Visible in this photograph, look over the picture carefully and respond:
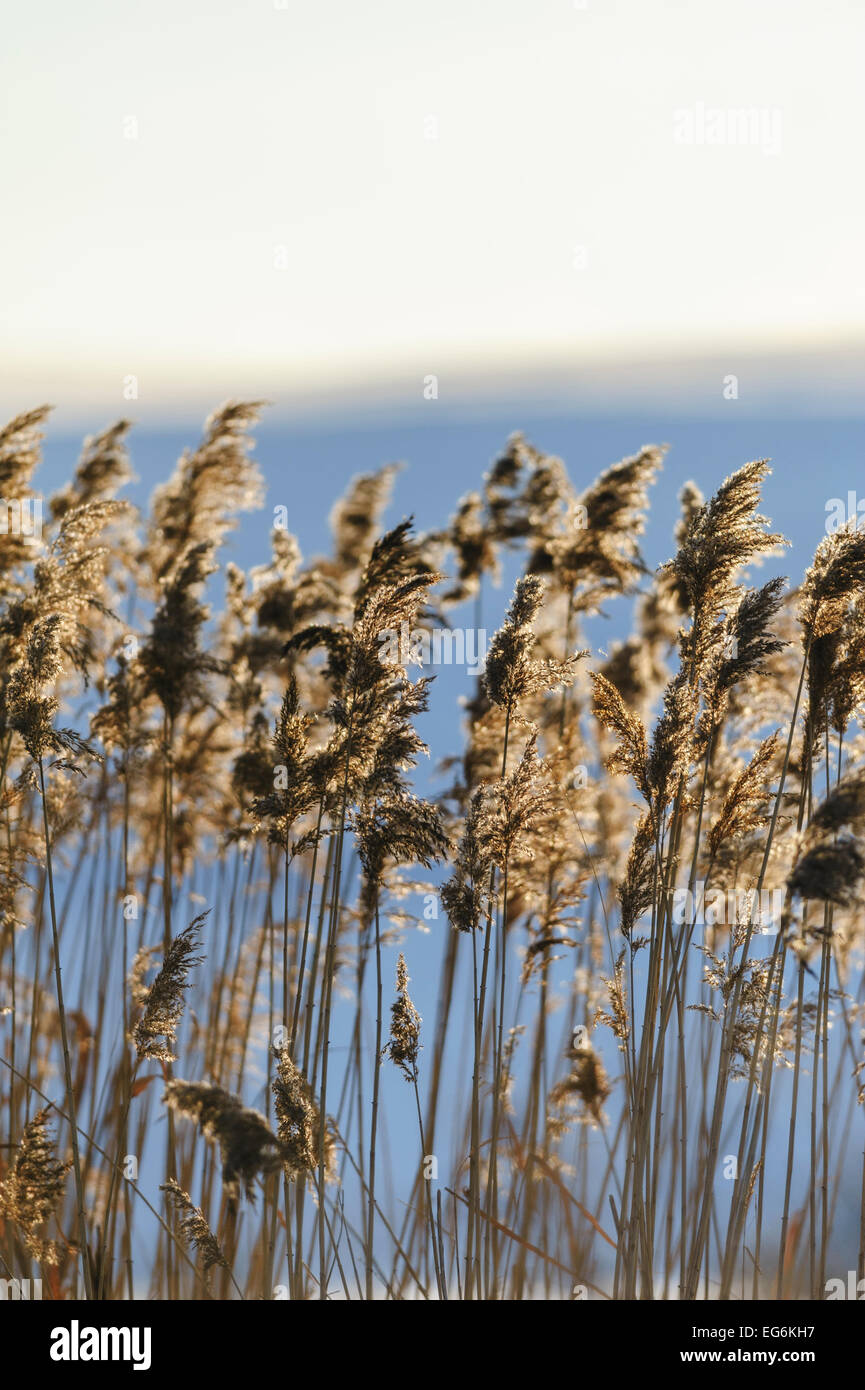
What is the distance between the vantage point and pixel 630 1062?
388cm

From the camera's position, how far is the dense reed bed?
3.78 metres

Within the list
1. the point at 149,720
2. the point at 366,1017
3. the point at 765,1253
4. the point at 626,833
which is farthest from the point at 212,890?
the point at 765,1253

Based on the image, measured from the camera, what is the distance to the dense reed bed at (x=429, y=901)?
12.4 feet

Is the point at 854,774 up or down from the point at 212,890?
up

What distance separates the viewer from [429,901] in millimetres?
4793

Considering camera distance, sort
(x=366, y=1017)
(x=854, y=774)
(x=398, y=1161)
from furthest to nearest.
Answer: (x=398, y=1161) → (x=366, y=1017) → (x=854, y=774)

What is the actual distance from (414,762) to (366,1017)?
69.9 inches
